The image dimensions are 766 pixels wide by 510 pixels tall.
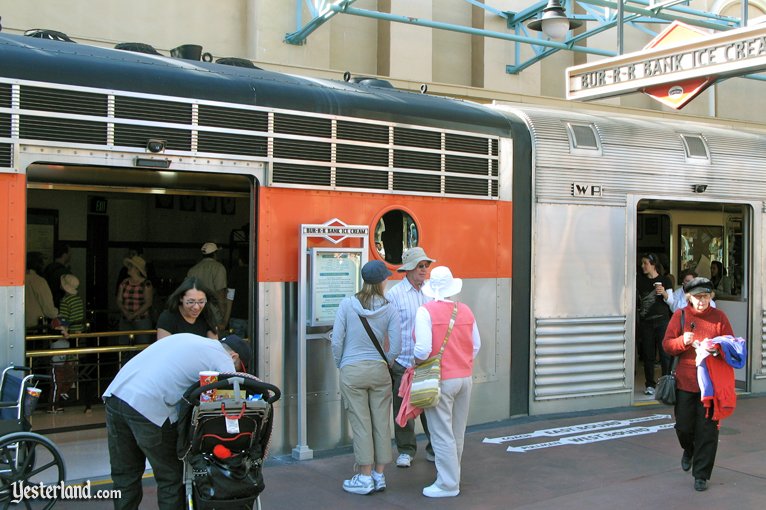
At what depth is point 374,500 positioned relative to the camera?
234 inches

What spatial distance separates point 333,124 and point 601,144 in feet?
11.2

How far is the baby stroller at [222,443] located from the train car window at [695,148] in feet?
23.4

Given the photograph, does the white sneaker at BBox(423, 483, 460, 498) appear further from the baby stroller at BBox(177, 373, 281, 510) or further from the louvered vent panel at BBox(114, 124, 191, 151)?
the louvered vent panel at BBox(114, 124, 191, 151)

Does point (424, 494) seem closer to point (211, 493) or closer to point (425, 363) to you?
point (425, 363)

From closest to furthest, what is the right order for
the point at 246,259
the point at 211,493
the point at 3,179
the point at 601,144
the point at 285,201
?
the point at 211,493
the point at 3,179
the point at 285,201
the point at 601,144
the point at 246,259

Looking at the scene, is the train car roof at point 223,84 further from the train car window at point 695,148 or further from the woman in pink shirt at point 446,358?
the train car window at point 695,148

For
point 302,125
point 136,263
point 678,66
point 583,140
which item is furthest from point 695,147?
point 136,263

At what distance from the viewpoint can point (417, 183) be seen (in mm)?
7754

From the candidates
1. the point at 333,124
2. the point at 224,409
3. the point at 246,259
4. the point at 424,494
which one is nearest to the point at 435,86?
the point at 246,259

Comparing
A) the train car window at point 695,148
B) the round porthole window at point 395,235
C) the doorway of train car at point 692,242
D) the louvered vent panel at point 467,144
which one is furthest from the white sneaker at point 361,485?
the doorway of train car at point 692,242

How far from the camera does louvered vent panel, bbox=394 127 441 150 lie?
762 cm

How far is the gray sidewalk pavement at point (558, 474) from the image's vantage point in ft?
19.4

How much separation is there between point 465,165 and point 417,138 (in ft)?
2.13

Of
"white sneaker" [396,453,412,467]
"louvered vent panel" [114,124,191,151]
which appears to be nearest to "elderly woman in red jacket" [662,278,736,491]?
"white sneaker" [396,453,412,467]
